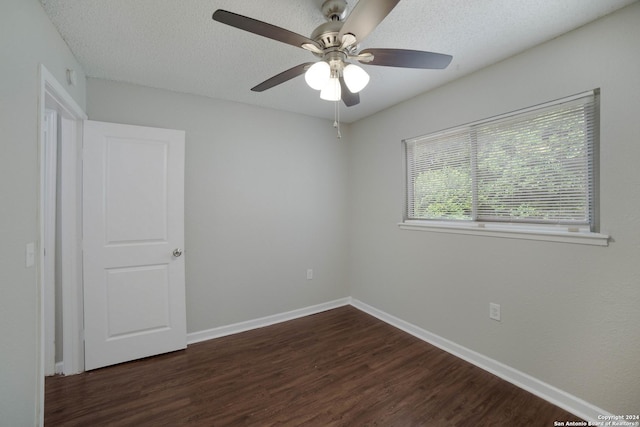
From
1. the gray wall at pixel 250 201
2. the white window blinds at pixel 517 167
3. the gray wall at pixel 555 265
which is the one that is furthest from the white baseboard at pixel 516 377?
the gray wall at pixel 250 201

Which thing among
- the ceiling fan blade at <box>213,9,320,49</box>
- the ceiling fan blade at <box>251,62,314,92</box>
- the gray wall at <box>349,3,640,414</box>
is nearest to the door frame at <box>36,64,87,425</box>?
the ceiling fan blade at <box>251,62,314,92</box>

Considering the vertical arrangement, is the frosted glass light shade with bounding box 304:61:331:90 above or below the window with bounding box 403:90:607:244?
above

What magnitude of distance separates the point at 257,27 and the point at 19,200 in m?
1.41

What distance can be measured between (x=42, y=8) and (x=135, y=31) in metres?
0.43

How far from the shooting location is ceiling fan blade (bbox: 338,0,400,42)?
39.5 inches

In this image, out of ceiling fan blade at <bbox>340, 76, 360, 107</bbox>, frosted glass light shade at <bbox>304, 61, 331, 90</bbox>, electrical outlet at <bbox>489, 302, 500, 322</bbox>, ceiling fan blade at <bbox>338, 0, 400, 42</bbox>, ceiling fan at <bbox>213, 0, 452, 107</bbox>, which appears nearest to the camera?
ceiling fan blade at <bbox>338, 0, 400, 42</bbox>

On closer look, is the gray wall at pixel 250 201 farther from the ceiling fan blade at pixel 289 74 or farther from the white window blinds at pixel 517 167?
the ceiling fan blade at pixel 289 74

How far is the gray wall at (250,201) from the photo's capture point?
268cm

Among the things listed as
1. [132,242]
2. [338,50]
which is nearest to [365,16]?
[338,50]

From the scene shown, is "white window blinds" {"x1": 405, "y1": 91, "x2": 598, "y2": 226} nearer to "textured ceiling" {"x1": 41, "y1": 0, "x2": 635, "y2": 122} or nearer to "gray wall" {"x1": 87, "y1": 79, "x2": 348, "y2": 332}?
"textured ceiling" {"x1": 41, "y1": 0, "x2": 635, "y2": 122}

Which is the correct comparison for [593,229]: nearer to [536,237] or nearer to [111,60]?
[536,237]

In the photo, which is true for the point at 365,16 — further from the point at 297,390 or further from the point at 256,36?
the point at 297,390

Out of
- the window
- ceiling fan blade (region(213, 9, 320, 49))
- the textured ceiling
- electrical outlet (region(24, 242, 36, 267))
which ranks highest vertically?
the textured ceiling

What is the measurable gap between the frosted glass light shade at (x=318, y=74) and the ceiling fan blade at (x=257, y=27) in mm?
93
